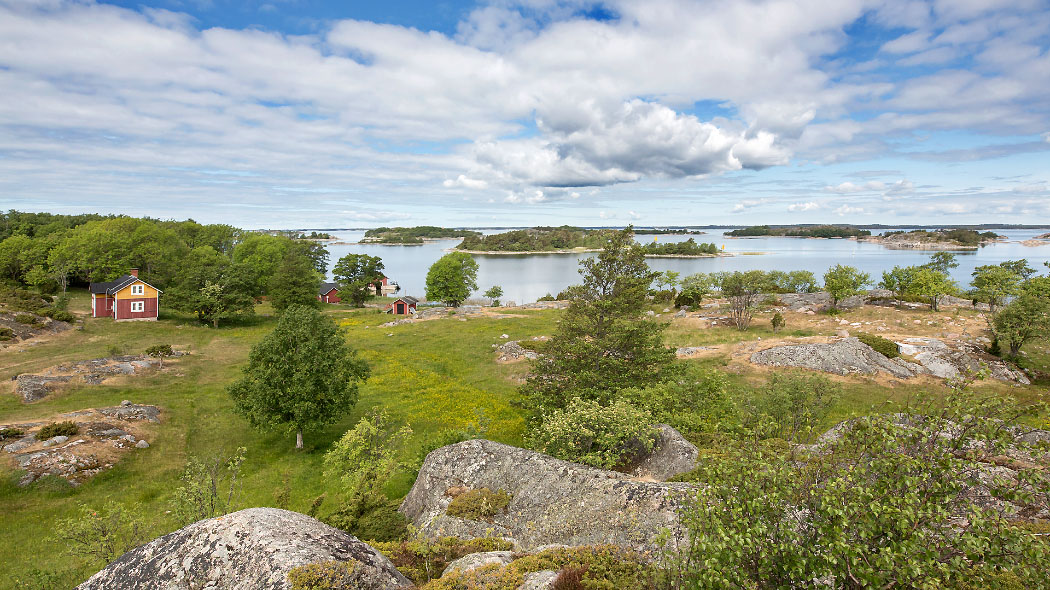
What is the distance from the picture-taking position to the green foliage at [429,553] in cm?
873

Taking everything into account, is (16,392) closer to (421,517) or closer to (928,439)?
(421,517)

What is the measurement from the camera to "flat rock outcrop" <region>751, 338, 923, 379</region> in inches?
1262

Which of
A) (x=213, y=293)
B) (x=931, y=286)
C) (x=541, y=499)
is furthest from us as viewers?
(x=213, y=293)

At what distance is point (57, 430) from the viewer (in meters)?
21.5

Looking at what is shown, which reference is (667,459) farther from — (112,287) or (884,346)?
(112,287)

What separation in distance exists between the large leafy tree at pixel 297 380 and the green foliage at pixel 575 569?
1844 centimetres

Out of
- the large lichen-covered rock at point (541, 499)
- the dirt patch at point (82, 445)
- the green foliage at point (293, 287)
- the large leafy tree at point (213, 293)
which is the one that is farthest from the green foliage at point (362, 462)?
the green foliage at point (293, 287)

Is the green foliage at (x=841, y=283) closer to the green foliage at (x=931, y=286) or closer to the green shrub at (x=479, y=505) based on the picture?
the green foliage at (x=931, y=286)

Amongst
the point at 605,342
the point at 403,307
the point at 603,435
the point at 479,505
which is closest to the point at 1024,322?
the point at 605,342

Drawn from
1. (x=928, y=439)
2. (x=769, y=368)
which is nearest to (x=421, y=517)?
(x=928, y=439)

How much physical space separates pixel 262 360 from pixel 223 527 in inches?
772

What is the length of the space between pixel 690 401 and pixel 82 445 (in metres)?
28.8

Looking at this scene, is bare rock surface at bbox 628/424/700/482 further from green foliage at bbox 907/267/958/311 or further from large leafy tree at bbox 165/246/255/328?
large leafy tree at bbox 165/246/255/328

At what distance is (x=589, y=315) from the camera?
22609 mm
